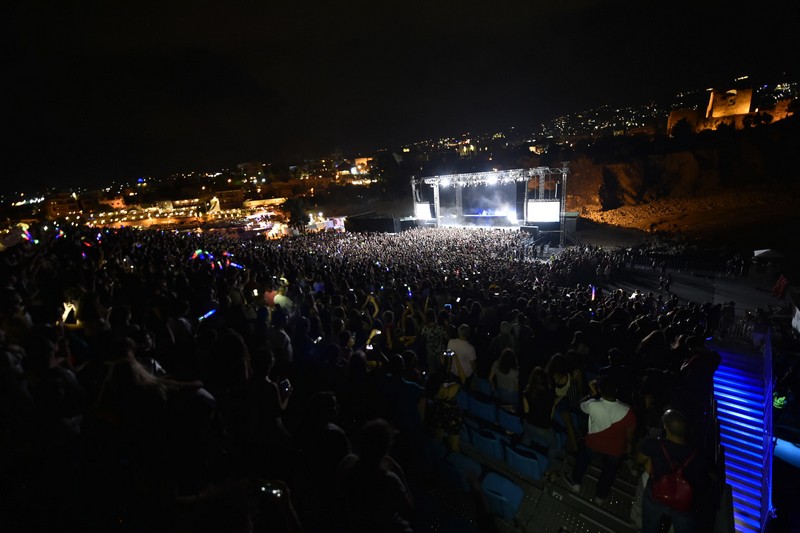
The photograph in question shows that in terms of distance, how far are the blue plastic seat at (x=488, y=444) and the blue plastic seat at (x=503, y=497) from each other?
1.86 feet

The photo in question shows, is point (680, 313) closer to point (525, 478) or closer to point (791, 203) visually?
point (525, 478)

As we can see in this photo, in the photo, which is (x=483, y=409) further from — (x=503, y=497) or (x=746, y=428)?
(x=746, y=428)

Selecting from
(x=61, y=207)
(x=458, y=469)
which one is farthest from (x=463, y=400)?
(x=61, y=207)

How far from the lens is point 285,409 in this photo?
10.2 ft

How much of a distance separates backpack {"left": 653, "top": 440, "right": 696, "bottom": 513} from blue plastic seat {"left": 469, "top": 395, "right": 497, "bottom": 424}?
5.52ft

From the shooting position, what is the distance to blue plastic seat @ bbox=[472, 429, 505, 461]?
145 inches

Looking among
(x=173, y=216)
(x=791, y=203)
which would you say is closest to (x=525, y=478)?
(x=791, y=203)

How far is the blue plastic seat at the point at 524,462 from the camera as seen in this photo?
3.48 meters

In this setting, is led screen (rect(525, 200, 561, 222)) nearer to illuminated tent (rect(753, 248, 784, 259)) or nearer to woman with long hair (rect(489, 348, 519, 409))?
illuminated tent (rect(753, 248, 784, 259))

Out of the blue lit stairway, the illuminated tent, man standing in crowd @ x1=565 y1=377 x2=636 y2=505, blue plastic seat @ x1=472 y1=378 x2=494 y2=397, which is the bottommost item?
the illuminated tent

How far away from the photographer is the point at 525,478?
3.70m

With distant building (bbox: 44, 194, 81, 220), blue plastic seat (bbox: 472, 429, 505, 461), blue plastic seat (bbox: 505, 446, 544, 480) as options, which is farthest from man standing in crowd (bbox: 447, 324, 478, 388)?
distant building (bbox: 44, 194, 81, 220)

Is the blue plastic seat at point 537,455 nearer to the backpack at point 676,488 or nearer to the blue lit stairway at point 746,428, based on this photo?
the backpack at point 676,488

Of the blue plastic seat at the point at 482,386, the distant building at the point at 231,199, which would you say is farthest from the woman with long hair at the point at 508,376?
the distant building at the point at 231,199
